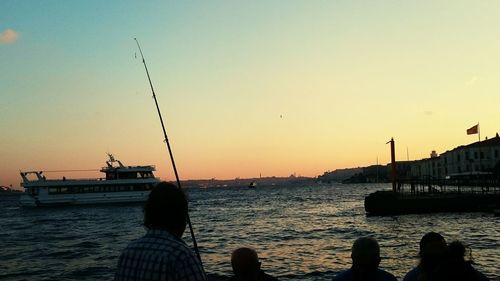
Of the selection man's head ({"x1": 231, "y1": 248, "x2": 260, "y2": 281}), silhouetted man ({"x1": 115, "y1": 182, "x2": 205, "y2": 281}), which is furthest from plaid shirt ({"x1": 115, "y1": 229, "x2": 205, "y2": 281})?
man's head ({"x1": 231, "y1": 248, "x2": 260, "y2": 281})

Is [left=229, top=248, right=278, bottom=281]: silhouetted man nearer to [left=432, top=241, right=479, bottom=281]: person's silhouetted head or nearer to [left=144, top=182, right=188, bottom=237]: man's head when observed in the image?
[left=144, top=182, right=188, bottom=237]: man's head

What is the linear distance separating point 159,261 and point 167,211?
0.36 metres

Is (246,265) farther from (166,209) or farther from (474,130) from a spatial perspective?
(474,130)

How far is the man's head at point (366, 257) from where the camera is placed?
4.73 meters

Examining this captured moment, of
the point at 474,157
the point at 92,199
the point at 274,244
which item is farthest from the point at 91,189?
the point at 474,157

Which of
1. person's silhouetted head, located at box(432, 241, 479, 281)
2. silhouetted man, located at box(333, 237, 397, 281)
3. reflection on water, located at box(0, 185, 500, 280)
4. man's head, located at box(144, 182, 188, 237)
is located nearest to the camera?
person's silhouetted head, located at box(432, 241, 479, 281)

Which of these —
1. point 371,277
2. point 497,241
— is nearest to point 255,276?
point 371,277

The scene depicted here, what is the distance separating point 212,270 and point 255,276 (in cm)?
1536

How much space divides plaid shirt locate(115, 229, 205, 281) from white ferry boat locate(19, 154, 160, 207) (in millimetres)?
73055

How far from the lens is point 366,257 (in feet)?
15.5

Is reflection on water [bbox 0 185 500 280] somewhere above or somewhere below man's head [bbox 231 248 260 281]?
below

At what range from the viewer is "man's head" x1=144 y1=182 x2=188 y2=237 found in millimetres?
3174

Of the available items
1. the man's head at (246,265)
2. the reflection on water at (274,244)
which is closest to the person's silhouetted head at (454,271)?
the man's head at (246,265)

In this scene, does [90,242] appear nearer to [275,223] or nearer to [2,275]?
[2,275]
